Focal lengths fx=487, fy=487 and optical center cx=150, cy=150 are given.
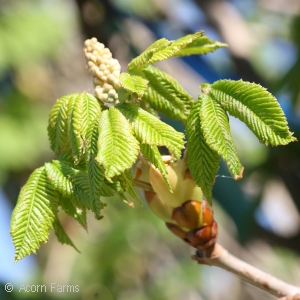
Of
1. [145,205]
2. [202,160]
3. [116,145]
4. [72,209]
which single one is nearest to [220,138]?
[202,160]

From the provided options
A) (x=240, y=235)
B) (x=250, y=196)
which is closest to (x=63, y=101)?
(x=240, y=235)

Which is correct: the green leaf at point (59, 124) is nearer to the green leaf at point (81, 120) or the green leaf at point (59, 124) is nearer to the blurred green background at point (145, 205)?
the green leaf at point (81, 120)

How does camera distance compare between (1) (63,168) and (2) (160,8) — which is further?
(2) (160,8)

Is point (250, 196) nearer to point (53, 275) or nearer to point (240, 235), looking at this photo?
point (240, 235)

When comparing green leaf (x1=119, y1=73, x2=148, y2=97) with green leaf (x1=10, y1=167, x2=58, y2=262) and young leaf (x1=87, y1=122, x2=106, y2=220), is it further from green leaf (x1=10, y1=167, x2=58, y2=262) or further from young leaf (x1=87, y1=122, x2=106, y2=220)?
green leaf (x1=10, y1=167, x2=58, y2=262)

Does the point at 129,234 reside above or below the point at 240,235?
below

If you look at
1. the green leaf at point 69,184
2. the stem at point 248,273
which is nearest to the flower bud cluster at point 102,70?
the green leaf at point 69,184
